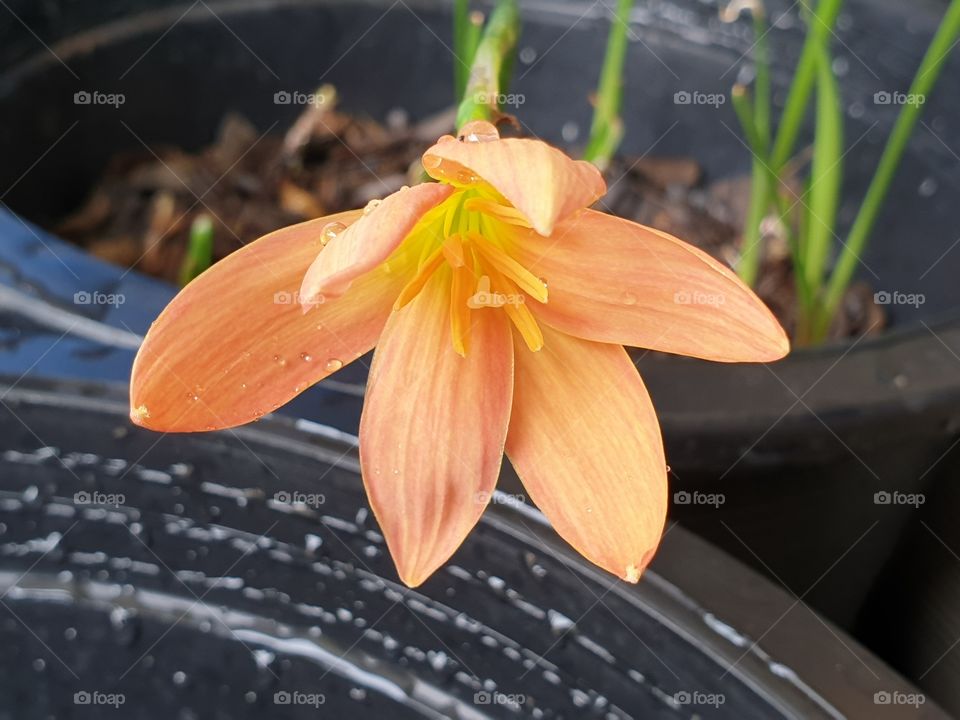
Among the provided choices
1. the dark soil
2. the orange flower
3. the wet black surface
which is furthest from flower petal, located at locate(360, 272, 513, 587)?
the dark soil

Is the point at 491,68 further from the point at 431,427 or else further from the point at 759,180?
the point at 759,180

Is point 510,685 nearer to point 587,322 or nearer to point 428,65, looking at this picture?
point 587,322

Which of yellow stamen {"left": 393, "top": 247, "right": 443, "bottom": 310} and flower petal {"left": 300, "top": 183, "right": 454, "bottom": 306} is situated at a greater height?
flower petal {"left": 300, "top": 183, "right": 454, "bottom": 306}

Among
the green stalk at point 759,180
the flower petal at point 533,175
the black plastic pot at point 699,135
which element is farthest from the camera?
the green stalk at point 759,180

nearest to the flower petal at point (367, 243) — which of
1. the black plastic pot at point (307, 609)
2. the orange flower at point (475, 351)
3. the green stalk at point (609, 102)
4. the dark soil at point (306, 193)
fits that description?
the orange flower at point (475, 351)

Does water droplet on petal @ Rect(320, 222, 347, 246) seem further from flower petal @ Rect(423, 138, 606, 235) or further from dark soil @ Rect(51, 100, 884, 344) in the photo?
dark soil @ Rect(51, 100, 884, 344)

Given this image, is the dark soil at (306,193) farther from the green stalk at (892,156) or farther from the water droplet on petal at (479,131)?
the water droplet on petal at (479,131)

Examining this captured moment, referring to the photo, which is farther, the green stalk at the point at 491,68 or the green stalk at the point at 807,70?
the green stalk at the point at 807,70

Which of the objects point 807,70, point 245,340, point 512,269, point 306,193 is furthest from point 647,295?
point 306,193
